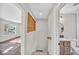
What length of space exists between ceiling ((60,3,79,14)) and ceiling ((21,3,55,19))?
0.62 ft

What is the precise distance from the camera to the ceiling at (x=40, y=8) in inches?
58.4

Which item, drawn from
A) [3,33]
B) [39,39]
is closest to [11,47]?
[3,33]

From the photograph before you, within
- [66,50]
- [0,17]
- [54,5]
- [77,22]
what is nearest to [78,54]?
[66,50]

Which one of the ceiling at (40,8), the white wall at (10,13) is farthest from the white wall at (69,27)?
the white wall at (10,13)

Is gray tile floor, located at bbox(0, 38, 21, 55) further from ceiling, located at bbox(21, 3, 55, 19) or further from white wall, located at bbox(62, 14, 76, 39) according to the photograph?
white wall, located at bbox(62, 14, 76, 39)

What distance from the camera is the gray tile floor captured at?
1.47 m

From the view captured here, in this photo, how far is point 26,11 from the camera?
1.56m

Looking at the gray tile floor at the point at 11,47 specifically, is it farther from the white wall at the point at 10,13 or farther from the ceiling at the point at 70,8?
the ceiling at the point at 70,8

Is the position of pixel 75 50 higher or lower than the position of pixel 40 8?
lower

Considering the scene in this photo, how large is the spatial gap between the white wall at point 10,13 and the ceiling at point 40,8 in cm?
13

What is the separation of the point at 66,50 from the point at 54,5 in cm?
65

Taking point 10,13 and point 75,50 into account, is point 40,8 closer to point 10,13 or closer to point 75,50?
point 10,13

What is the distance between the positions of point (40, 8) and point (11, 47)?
68 centimetres

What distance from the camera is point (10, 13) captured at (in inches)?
60.5
